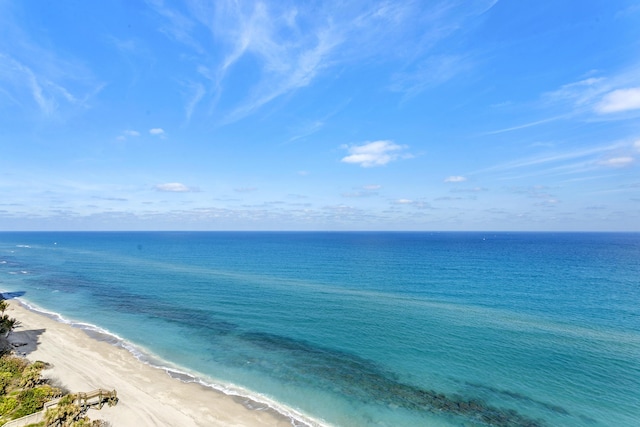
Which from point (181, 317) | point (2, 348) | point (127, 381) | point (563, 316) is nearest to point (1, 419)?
point (127, 381)

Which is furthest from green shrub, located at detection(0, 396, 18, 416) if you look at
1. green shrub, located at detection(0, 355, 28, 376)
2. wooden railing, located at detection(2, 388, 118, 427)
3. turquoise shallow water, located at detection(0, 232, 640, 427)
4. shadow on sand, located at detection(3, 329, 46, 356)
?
shadow on sand, located at detection(3, 329, 46, 356)

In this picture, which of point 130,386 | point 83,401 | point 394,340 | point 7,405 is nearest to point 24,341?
point 7,405

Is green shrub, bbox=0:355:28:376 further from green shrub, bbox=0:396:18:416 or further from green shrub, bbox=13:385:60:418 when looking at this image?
green shrub, bbox=0:396:18:416

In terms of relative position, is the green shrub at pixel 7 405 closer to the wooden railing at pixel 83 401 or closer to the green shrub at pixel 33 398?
the green shrub at pixel 33 398

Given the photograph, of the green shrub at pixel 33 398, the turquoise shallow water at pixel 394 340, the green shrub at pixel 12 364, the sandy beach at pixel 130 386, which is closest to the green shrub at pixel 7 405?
the green shrub at pixel 33 398

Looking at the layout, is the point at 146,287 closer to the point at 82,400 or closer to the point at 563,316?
the point at 82,400

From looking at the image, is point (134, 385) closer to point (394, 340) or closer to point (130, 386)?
point (130, 386)
